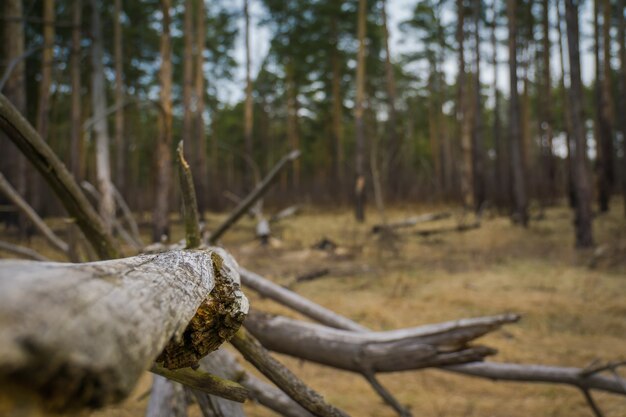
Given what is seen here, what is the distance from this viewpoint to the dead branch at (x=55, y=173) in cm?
130

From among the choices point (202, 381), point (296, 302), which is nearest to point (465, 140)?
point (296, 302)

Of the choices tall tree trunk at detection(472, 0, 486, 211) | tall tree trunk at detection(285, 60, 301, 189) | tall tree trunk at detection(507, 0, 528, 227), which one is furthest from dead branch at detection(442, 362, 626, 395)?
tall tree trunk at detection(285, 60, 301, 189)

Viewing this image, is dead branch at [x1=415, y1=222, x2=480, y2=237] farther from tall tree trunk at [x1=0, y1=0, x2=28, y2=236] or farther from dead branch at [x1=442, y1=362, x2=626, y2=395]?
tall tree trunk at [x1=0, y1=0, x2=28, y2=236]

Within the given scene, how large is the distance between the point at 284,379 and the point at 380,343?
726mm

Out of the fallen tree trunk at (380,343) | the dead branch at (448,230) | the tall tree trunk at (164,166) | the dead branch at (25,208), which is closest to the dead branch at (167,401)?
the fallen tree trunk at (380,343)

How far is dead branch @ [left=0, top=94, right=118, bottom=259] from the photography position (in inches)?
51.2

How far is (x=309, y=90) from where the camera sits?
23125 millimetres

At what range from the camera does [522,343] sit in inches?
137

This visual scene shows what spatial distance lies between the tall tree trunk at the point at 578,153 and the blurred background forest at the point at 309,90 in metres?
0.03

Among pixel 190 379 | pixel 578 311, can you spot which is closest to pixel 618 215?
pixel 578 311

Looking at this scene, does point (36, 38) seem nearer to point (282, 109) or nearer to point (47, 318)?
point (47, 318)

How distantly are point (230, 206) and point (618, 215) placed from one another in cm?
1163

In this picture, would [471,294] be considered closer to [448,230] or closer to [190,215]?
[190,215]

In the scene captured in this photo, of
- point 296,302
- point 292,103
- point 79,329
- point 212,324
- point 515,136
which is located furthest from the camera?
point 292,103
